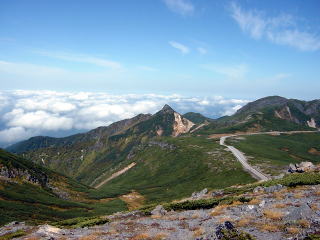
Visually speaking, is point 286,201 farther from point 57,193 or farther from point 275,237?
point 57,193

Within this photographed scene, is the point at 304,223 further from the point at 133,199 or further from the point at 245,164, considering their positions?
the point at 133,199

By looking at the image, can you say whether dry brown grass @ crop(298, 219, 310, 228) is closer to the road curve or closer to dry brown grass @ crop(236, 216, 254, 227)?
dry brown grass @ crop(236, 216, 254, 227)

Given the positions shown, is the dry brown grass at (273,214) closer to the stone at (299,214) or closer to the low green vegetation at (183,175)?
the stone at (299,214)

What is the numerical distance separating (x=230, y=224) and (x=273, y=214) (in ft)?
22.5

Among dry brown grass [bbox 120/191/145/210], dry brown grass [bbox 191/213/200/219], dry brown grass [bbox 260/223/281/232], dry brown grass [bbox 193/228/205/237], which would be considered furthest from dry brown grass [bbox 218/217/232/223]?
dry brown grass [bbox 120/191/145/210]

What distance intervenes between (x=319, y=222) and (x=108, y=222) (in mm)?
25810

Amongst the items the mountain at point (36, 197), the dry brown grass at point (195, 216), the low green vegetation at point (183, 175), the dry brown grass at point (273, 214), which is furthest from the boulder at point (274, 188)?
the mountain at point (36, 197)

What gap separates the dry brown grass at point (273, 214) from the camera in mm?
27320

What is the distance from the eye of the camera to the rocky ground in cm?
2292

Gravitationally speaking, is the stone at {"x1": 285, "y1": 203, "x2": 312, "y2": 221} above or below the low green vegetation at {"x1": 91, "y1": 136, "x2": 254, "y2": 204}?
above

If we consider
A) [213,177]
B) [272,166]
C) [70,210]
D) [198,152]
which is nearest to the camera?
[70,210]

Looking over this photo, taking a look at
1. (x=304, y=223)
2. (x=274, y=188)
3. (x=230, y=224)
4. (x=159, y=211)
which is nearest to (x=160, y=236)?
(x=230, y=224)

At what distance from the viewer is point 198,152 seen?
180 m

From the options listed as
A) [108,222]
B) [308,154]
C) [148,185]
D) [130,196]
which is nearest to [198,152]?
[148,185]
